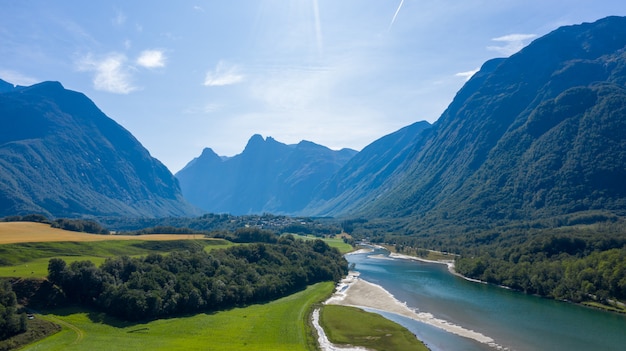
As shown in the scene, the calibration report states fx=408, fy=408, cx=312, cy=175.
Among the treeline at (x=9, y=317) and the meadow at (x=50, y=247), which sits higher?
the meadow at (x=50, y=247)

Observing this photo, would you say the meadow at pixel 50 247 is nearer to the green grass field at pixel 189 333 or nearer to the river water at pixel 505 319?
the green grass field at pixel 189 333

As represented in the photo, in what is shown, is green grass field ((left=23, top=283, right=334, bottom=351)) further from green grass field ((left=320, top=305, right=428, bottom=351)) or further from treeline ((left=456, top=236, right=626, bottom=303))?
treeline ((left=456, top=236, right=626, bottom=303))

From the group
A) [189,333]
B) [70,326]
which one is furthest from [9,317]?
[189,333]

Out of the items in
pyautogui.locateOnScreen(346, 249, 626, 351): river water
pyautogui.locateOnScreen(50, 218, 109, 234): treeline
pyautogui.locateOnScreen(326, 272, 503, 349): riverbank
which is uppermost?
pyautogui.locateOnScreen(50, 218, 109, 234): treeline

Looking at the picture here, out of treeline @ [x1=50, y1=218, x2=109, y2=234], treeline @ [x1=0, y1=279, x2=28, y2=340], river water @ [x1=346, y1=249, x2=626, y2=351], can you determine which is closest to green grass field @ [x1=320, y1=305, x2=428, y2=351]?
river water @ [x1=346, y1=249, x2=626, y2=351]

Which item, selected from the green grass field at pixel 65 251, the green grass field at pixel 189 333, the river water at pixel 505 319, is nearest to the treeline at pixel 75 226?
the green grass field at pixel 65 251
